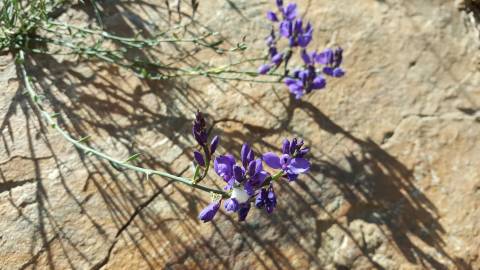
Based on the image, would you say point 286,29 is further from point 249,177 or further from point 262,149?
point 249,177

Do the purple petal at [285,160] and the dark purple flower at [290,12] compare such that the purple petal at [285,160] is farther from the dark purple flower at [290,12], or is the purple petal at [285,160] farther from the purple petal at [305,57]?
the dark purple flower at [290,12]

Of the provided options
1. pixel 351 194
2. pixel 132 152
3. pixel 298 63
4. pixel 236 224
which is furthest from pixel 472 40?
pixel 132 152

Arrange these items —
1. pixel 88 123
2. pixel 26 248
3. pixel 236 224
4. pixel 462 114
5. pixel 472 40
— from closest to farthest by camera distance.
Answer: pixel 26 248, pixel 236 224, pixel 88 123, pixel 462 114, pixel 472 40

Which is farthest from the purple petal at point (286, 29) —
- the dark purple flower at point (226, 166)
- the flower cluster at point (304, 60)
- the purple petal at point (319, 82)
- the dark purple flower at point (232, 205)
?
→ the dark purple flower at point (232, 205)

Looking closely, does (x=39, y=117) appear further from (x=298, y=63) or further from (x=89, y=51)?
(x=298, y=63)

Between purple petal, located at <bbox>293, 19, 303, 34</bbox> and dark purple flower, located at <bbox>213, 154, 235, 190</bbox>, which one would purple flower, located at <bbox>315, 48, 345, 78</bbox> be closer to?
purple petal, located at <bbox>293, 19, 303, 34</bbox>

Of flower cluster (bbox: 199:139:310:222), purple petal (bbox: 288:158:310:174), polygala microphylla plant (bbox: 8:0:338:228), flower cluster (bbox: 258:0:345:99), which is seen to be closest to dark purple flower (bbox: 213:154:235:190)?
flower cluster (bbox: 199:139:310:222)
